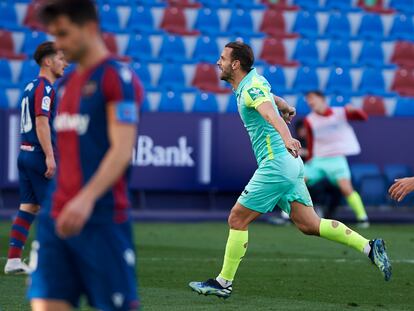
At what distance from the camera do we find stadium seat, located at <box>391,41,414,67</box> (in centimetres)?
2114

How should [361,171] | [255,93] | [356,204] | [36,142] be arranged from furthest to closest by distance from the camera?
1. [361,171]
2. [356,204]
3. [36,142]
4. [255,93]

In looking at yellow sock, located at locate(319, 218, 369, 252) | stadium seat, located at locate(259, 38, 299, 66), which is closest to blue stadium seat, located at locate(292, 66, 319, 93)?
stadium seat, located at locate(259, 38, 299, 66)

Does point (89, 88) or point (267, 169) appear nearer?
point (89, 88)

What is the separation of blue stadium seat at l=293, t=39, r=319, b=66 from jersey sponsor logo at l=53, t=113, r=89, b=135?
1624cm

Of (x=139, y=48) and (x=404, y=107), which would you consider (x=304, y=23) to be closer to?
(x=404, y=107)

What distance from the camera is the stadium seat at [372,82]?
66.6 feet

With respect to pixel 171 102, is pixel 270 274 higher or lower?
lower

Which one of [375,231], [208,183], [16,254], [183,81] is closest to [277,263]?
[16,254]

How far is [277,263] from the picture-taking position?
11375 mm

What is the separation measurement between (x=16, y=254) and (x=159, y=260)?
2068 mm

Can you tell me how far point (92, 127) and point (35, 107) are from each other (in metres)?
4.98

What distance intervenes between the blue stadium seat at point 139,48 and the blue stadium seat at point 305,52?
118 inches

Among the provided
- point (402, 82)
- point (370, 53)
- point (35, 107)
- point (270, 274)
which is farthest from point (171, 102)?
point (35, 107)

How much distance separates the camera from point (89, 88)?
4.66 m
